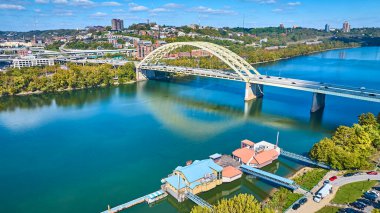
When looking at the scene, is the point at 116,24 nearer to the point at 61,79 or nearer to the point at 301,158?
the point at 61,79

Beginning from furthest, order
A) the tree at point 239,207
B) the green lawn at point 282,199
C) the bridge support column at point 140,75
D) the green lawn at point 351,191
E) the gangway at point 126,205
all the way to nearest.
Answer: the bridge support column at point 140,75
the gangway at point 126,205
the green lawn at point 282,199
the green lawn at point 351,191
the tree at point 239,207

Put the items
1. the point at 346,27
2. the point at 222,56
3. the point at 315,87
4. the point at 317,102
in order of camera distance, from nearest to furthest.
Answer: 1. the point at 317,102
2. the point at 315,87
3. the point at 222,56
4. the point at 346,27

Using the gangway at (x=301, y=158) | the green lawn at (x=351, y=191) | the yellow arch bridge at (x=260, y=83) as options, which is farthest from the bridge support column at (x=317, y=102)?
the green lawn at (x=351, y=191)

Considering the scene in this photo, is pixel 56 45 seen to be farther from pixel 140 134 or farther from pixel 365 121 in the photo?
pixel 365 121

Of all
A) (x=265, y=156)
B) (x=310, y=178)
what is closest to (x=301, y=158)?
(x=265, y=156)

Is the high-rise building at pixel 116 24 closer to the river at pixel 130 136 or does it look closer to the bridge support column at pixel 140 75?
the bridge support column at pixel 140 75

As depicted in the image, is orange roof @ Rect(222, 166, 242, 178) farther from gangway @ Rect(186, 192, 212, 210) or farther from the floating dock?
the floating dock
